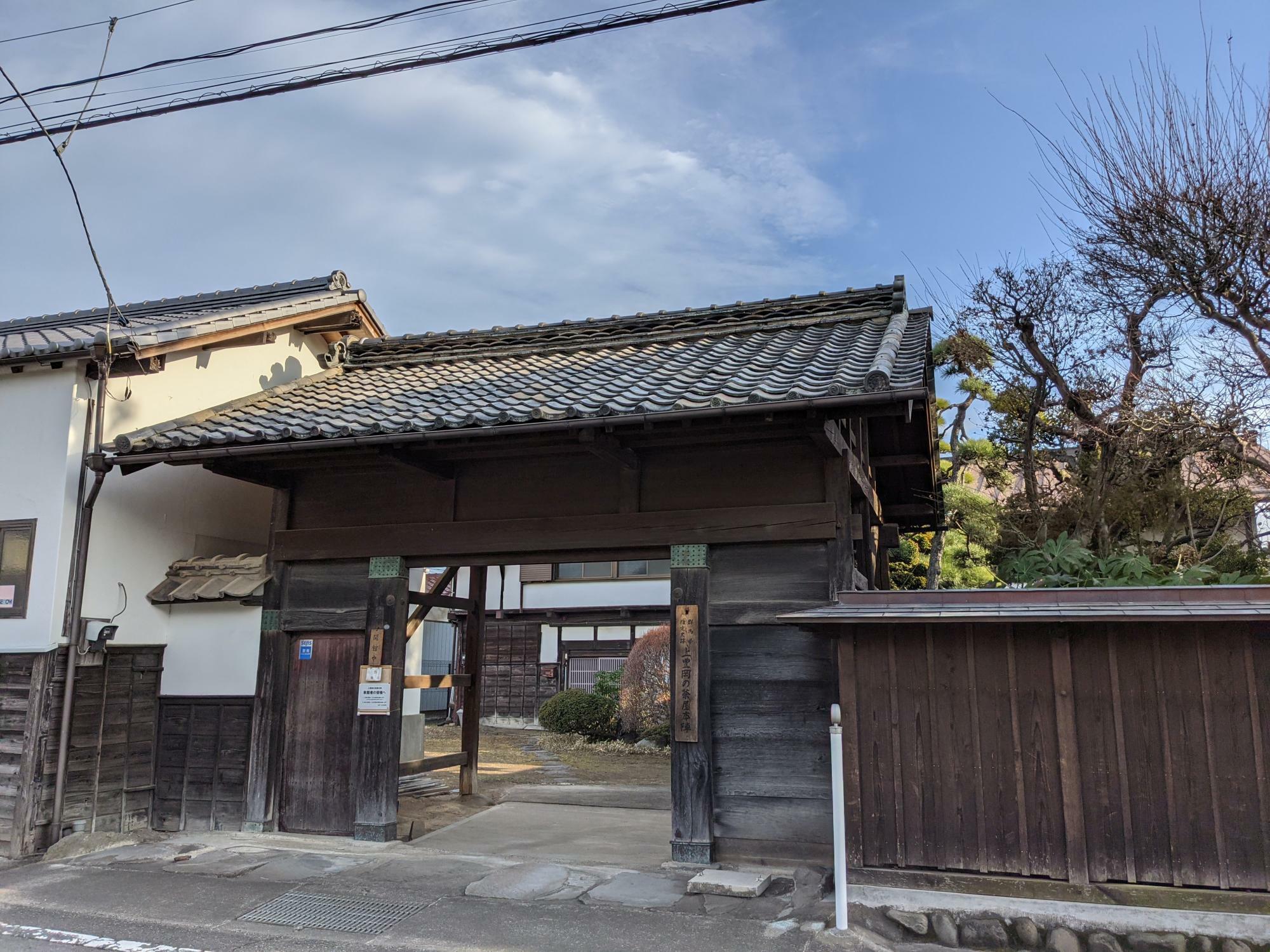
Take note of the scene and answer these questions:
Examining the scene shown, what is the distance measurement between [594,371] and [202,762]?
5.84 m

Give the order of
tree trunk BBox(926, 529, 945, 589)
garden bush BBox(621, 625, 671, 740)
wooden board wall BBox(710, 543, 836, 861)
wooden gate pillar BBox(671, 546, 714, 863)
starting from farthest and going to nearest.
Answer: garden bush BBox(621, 625, 671, 740), tree trunk BBox(926, 529, 945, 589), wooden gate pillar BBox(671, 546, 714, 863), wooden board wall BBox(710, 543, 836, 861)

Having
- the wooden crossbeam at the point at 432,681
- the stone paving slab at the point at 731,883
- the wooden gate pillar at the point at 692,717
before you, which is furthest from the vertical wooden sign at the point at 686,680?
the wooden crossbeam at the point at 432,681

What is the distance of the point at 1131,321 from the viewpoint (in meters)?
13.6

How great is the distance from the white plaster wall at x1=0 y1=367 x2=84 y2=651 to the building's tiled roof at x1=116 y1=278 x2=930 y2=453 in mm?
856

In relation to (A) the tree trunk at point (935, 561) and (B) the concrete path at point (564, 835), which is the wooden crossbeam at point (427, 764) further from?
(A) the tree trunk at point (935, 561)

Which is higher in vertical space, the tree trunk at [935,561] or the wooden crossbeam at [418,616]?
the tree trunk at [935,561]

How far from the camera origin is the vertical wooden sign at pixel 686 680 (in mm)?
7543

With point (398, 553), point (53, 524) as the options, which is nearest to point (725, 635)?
point (398, 553)

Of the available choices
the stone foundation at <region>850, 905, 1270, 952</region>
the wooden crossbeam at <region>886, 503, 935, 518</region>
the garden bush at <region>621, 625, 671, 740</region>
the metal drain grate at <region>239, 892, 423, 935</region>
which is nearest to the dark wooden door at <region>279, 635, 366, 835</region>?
the metal drain grate at <region>239, 892, 423, 935</region>

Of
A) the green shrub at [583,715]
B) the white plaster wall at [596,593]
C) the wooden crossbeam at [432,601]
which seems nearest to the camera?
the wooden crossbeam at [432,601]

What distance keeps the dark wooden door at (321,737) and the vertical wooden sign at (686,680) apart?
3.34 meters

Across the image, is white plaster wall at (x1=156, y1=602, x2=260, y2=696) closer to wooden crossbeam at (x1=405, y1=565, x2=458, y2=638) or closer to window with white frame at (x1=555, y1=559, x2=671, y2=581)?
wooden crossbeam at (x1=405, y1=565, x2=458, y2=638)

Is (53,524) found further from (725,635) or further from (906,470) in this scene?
(906,470)

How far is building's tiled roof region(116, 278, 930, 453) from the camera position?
7.54 metres
